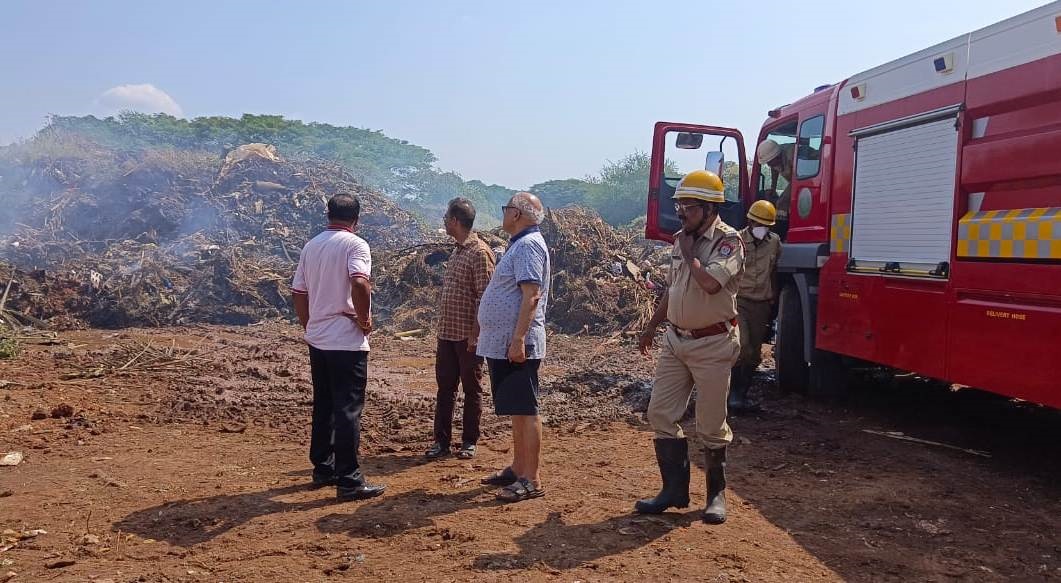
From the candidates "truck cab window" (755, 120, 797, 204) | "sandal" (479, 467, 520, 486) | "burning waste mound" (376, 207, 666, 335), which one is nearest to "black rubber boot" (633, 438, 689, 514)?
"sandal" (479, 467, 520, 486)

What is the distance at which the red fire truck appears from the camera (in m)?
4.10

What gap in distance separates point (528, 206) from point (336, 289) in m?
1.19

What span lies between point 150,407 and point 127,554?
3.51 meters

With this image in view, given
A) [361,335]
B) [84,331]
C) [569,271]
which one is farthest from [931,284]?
[84,331]

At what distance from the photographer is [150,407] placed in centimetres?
662

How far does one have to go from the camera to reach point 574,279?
12977 mm

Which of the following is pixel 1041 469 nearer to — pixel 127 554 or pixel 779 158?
pixel 779 158

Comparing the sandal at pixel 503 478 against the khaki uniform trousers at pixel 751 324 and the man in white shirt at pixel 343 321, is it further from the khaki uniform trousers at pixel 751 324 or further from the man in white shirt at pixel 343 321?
the khaki uniform trousers at pixel 751 324

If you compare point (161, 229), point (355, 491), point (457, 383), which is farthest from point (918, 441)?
point (161, 229)

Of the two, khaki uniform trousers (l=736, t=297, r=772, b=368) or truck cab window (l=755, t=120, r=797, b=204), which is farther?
truck cab window (l=755, t=120, r=797, b=204)

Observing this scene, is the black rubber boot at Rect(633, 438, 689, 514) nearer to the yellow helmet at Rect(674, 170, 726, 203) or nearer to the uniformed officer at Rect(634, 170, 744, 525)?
the uniformed officer at Rect(634, 170, 744, 525)

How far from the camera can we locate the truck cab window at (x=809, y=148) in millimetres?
6535

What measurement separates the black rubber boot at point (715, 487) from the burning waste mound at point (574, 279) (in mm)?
7557

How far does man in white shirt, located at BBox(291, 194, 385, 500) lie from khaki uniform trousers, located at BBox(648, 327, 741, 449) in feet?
5.51
